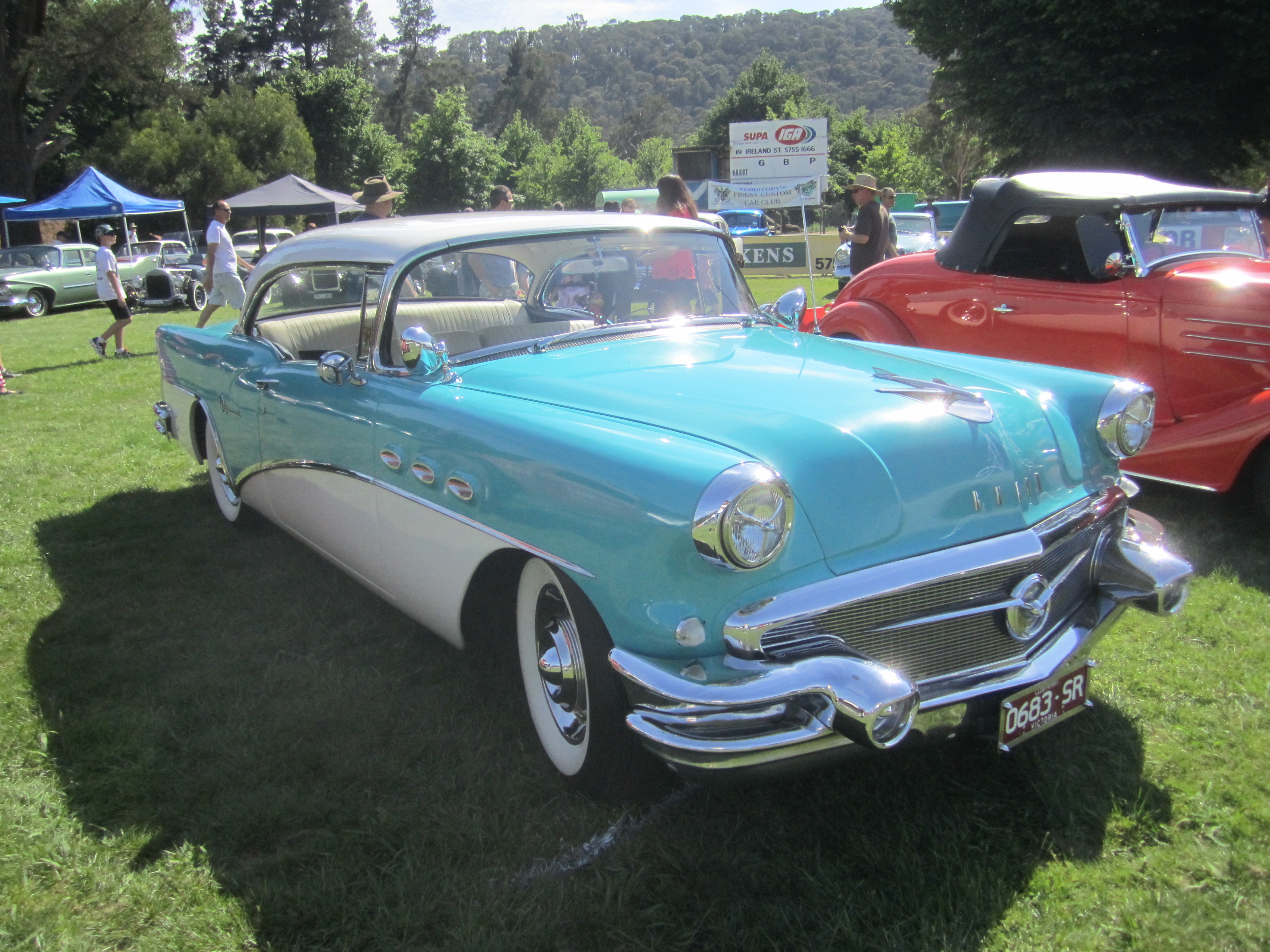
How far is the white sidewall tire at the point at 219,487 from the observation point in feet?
15.5

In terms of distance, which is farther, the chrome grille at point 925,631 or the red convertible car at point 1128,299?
the red convertible car at point 1128,299

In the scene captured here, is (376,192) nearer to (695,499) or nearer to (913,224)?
(695,499)

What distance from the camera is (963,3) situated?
17.5 m

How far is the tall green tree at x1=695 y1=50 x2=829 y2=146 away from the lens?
2653 inches

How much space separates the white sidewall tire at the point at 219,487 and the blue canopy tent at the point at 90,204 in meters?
18.5

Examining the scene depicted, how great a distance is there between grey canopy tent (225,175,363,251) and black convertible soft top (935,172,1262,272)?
15.3 meters

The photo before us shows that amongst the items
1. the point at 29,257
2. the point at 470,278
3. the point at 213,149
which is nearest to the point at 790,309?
the point at 470,278

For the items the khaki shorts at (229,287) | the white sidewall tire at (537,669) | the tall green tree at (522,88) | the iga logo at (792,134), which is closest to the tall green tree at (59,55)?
the iga logo at (792,134)

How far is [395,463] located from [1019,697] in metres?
1.86

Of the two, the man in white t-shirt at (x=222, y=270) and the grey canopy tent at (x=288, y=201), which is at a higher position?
the grey canopy tent at (x=288, y=201)

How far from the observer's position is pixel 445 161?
41.8m

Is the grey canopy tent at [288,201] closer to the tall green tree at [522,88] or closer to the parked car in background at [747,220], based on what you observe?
the parked car in background at [747,220]

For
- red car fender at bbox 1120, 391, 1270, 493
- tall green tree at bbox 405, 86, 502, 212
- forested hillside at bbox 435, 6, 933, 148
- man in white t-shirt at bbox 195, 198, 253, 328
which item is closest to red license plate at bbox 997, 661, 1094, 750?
red car fender at bbox 1120, 391, 1270, 493

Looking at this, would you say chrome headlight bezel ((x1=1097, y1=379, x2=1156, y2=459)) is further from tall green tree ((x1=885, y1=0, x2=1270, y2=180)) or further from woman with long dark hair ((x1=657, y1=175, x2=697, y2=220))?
tall green tree ((x1=885, y1=0, x2=1270, y2=180))
